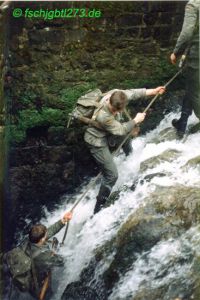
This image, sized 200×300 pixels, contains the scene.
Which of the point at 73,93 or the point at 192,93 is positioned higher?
the point at 192,93

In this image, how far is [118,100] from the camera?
661 centimetres

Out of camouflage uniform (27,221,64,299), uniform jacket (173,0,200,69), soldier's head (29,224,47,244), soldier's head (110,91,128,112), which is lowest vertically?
camouflage uniform (27,221,64,299)

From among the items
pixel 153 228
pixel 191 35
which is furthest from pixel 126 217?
pixel 191 35

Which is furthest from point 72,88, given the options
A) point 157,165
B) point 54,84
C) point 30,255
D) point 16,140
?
point 30,255

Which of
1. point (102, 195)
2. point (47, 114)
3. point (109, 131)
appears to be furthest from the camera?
point (47, 114)

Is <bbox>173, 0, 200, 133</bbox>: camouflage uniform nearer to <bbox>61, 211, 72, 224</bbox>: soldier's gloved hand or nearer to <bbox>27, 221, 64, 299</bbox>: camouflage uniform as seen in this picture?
<bbox>61, 211, 72, 224</bbox>: soldier's gloved hand

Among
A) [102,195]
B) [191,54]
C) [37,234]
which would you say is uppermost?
[191,54]

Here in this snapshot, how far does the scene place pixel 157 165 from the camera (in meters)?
7.19

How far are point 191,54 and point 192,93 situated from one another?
465 millimetres

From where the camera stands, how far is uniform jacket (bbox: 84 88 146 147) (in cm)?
677

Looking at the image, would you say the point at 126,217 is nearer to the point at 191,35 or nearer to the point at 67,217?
the point at 67,217

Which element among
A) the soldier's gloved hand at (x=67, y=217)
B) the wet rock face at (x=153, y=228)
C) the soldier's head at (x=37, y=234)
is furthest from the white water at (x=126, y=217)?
the soldier's head at (x=37, y=234)

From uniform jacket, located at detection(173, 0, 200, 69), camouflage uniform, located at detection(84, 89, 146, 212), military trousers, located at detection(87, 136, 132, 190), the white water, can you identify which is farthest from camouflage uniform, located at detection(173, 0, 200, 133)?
military trousers, located at detection(87, 136, 132, 190)

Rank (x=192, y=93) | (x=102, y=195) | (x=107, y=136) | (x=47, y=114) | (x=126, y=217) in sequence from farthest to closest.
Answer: (x=47, y=114)
(x=102, y=195)
(x=192, y=93)
(x=107, y=136)
(x=126, y=217)
